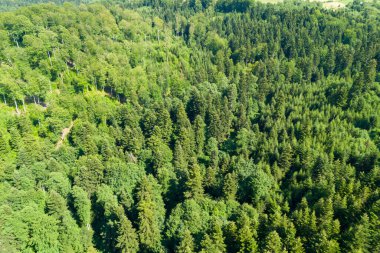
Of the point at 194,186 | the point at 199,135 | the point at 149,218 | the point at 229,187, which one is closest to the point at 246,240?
the point at 229,187

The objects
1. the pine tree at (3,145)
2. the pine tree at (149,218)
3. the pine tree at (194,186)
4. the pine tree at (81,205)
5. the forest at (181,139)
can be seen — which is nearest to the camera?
the forest at (181,139)

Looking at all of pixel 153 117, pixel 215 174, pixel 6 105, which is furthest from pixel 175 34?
pixel 215 174

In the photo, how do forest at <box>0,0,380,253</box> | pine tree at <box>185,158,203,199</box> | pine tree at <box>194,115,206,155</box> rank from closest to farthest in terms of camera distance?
forest at <box>0,0,380,253</box> < pine tree at <box>185,158,203,199</box> < pine tree at <box>194,115,206,155</box>

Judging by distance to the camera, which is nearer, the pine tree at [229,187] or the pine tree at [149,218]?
the pine tree at [149,218]

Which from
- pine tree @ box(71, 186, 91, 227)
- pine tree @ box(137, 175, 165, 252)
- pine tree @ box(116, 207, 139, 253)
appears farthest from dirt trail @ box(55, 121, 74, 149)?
pine tree @ box(116, 207, 139, 253)

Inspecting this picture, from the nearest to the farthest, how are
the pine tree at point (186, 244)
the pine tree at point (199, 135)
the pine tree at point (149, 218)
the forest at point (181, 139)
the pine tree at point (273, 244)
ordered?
the pine tree at point (273, 244) < the pine tree at point (186, 244) < the forest at point (181, 139) < the pine tree at point (149, 218) < the pine tree at point (199, 135)

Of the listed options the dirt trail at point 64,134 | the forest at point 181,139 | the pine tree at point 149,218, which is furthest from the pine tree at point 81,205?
the dirt trail at point 64,134

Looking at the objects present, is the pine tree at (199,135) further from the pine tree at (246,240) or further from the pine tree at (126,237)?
the pine tree at (246,240)

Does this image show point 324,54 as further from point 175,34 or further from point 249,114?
point 175,34

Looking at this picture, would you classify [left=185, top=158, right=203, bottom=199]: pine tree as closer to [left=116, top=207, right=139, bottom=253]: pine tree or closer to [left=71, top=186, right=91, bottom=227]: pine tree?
[left=116, top=207, right=139, bottom=253]: pine tree
